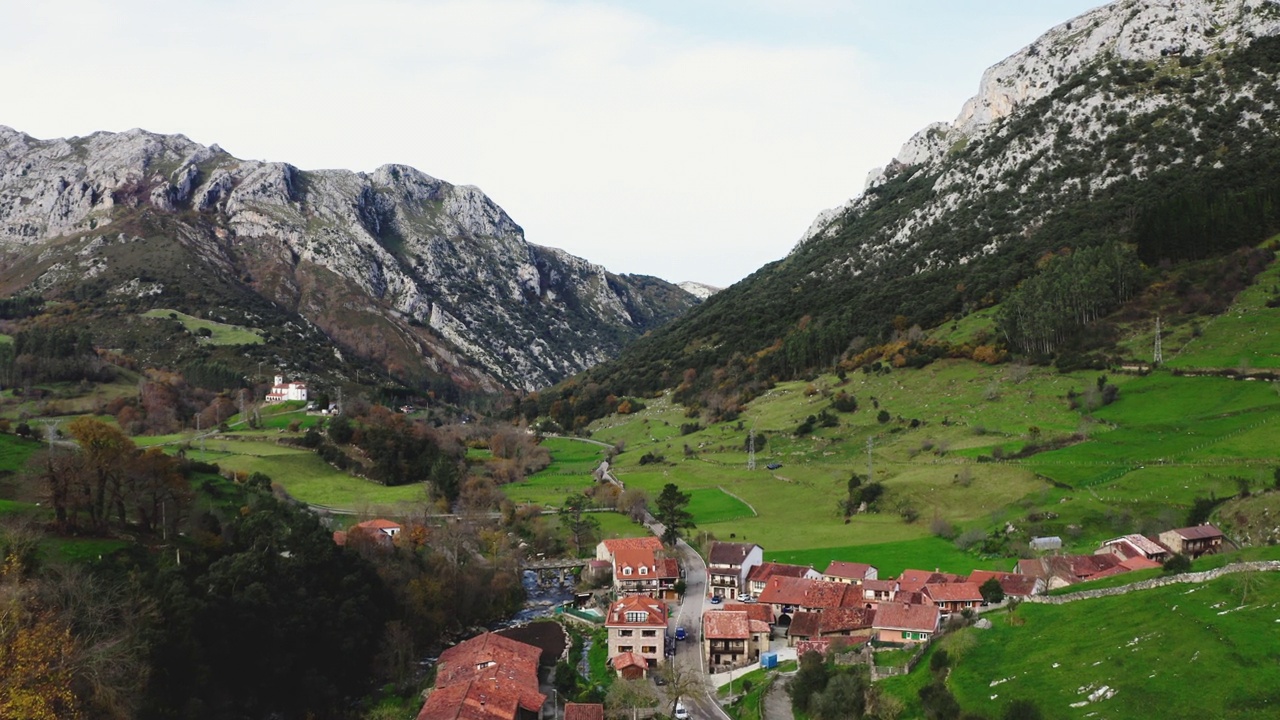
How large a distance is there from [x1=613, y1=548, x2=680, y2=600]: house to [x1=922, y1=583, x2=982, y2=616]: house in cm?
2248

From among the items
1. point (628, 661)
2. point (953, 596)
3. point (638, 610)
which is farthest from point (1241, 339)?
point (628, 661)

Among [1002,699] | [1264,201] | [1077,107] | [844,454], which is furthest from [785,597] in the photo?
[1077,107]

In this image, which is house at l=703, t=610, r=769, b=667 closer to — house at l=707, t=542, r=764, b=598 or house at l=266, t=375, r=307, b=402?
house at l=707, t=542, r=764, b=598

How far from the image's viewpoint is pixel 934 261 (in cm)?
16288

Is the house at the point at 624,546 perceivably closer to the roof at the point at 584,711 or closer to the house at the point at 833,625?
the house at the point at 833,625

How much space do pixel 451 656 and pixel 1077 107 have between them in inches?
6496

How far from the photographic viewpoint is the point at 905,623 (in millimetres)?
50156

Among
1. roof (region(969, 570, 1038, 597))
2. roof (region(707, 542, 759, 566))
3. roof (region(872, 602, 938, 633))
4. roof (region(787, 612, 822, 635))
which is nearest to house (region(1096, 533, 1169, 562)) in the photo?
roof (region(969, 570, 1038, 597))

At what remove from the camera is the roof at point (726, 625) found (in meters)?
54.4

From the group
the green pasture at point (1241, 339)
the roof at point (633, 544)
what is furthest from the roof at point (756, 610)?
the green pasture at point (1241, 339)

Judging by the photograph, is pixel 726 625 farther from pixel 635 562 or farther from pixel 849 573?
pixel 635 562

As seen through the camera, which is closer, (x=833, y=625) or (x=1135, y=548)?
(x=1135, y=548)

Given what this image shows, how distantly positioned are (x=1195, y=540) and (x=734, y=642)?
28.9 meters

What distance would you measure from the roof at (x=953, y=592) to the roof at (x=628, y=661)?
1841 cm
